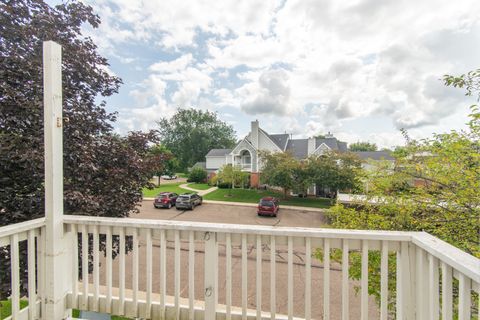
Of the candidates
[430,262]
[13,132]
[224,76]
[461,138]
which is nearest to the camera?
[430,262]

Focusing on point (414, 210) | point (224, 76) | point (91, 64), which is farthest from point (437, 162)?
point (224, 76)

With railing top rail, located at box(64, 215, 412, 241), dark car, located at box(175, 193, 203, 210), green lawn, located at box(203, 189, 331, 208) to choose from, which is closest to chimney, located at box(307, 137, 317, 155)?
green lawn, located at box(203, 189, 331, 208)

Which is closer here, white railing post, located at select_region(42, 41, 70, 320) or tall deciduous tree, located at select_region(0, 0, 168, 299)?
white railing post, located at select_region(42, 41, 70, 320)

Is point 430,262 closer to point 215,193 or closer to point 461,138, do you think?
point 461,138

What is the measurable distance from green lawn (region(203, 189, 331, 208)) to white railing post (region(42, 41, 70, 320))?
16978 millimetres

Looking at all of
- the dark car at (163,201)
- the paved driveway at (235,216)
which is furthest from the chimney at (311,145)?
the dark car at (163,201)

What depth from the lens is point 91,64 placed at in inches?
125

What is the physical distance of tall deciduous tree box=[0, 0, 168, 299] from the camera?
2322 mm

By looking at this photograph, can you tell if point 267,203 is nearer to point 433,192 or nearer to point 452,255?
point 433,192

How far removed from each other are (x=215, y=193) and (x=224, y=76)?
39.2 ft

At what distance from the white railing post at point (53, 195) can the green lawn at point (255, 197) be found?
1698 centimetres

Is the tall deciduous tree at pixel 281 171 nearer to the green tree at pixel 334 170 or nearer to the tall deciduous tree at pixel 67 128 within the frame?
the green tree at pixel 334 170

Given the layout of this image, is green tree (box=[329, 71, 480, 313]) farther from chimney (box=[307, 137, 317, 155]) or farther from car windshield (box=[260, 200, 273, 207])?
chimney (box=[307, 137, 317, 155])

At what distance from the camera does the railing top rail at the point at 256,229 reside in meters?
1.49
